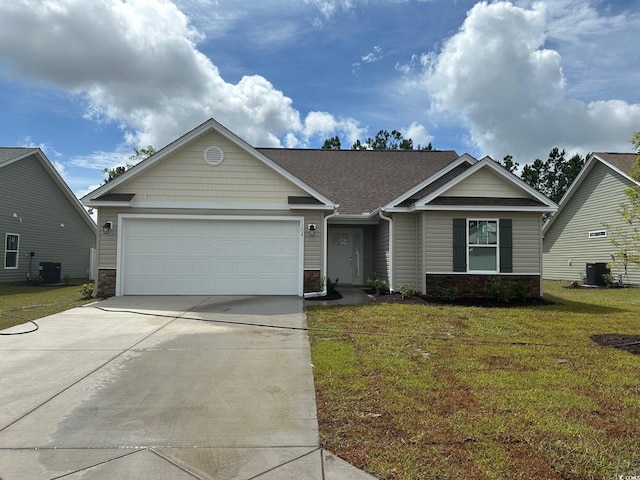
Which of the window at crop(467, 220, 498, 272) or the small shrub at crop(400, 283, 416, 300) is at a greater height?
the window at crop(467, 220, 498, 272)

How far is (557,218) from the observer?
74.2ft

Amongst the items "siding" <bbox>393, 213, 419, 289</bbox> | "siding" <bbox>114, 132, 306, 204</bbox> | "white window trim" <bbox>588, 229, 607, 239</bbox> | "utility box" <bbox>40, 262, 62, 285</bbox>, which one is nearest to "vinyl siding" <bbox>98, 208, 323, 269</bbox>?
"siding" <bbox>114, 132, 306, 204</bbox>

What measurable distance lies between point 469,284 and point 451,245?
120cm

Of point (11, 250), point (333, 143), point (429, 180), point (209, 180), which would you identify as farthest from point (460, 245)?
point (333, 143)

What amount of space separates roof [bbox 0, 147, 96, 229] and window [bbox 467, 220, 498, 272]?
18.2 meters

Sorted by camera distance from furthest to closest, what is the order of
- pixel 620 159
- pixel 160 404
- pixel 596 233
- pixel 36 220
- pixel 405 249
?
pixel 36 220, pixel 596 233, pixel 620 159, pixel 405 249, pixel 160 404

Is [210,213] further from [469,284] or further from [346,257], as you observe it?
[469,284]

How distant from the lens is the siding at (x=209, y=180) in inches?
487

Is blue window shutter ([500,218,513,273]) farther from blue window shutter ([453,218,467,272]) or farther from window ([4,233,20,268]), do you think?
window ([4,233,20,268])

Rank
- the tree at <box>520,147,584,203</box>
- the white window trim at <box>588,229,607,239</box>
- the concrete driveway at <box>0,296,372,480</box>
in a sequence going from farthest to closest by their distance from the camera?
the tree at <box>520,147,584,203</box>
the white window trim at <box>588,229,607,239</box>
the concrete driveway at <box>0,296,372,480</box>

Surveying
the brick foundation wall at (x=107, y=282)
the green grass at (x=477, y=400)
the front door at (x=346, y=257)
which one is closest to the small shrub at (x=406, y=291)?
the green grass at (x=477, y=400)

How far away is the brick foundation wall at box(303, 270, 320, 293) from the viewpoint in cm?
1239

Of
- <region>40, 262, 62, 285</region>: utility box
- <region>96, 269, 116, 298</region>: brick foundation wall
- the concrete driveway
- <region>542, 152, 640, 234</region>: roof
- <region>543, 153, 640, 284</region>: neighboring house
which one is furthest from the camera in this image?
<region>40, 262, 62, 285</region>: utility box

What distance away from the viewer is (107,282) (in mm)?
12141
